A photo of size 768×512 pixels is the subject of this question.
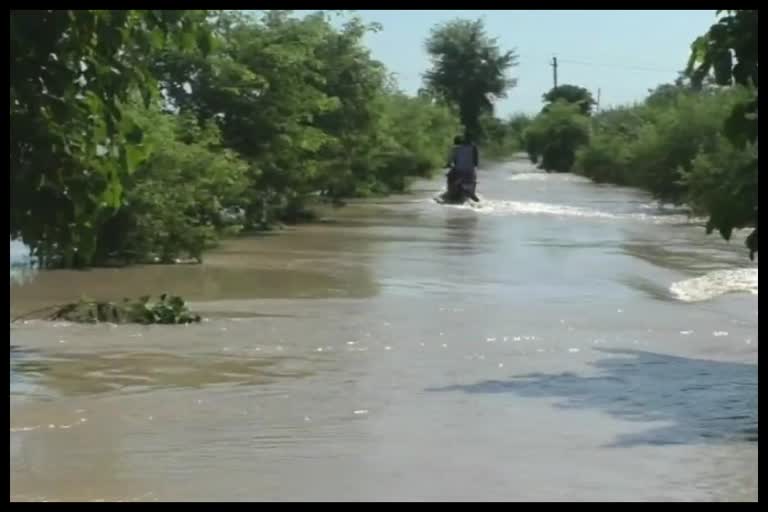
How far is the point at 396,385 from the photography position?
11.7 m

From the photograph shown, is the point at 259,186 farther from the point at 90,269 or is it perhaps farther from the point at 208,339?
the point at 208,339

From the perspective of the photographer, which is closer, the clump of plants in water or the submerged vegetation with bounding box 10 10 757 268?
the submerged vegetation with bounding box 10 10 757 268

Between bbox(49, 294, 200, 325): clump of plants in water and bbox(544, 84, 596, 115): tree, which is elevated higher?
bbox(544, 84, 596, 115): tree

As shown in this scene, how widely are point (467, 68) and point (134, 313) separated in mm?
88647

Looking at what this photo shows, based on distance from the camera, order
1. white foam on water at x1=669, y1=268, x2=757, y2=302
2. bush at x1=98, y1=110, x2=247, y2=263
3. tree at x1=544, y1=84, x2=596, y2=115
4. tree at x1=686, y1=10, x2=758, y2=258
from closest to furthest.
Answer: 1. tree at x1=686, y1=10, x2=758, y2=258
2. white foam on water at x1=669, y1=268, x2=757, y2=302
3. bush at x1=98, y1=110, x2=247, y2=263
4. tree at x1=544, y1=84, x2=596, y2=115

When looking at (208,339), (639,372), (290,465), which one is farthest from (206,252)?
(290,465)

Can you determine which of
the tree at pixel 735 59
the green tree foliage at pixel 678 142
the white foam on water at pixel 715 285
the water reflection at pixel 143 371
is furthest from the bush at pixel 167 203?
the green tree foliage at pixel 678 142

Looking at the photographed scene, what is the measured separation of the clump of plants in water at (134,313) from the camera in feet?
49.7

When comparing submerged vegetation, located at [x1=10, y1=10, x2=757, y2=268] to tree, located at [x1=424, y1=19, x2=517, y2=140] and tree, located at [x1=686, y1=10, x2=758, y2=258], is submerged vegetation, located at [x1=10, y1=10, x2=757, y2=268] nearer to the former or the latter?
tree, located at [x1=686, y1=10, x2=758, y2=258]

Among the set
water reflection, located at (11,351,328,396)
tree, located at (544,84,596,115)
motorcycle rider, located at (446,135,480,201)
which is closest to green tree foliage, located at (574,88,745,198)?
motorcycle rider, located at (446,135,480,201)

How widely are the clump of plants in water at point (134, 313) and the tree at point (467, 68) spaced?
84698mm

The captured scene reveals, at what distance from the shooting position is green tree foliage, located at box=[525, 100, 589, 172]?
98.1 m

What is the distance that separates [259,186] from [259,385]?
1664 centimetres

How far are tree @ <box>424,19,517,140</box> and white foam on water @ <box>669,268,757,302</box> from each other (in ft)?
256
